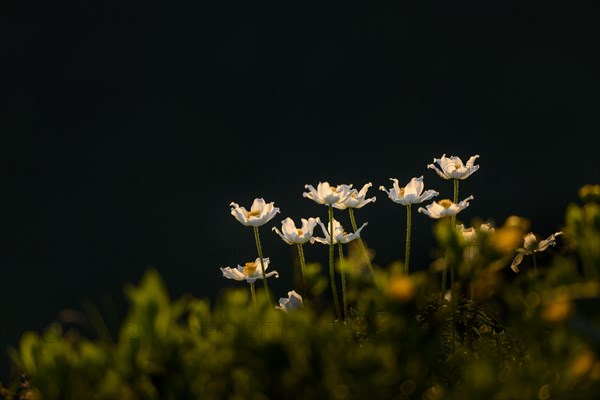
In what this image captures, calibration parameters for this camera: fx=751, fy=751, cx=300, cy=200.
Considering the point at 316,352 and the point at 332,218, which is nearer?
the point at 316,352

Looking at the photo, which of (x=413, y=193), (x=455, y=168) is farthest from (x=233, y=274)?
(x=455, y=168)

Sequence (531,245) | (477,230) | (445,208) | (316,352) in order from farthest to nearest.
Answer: (531,245)
(445,208)
(477,230)
(316,352)

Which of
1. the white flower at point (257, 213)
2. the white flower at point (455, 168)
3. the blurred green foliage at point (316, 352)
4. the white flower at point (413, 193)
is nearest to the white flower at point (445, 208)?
the white flower at point (413, 193)

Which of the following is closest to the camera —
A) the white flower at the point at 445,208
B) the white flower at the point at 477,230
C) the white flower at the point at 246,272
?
the white flower at the point at 477,230

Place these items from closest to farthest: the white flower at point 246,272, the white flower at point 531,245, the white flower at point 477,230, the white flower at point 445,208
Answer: the white flower at point 477,230 < the white flower at point 445,208 < the white flower at point 531,245 < the white flower at point 246,272

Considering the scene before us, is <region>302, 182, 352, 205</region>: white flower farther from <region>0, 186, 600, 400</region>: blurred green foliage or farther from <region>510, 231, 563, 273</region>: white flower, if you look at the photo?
<region>0, 186, 600, 400</region>: blurred green foliage

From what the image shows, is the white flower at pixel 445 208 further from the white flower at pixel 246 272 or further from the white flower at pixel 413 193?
the white flower at pixel 246 272

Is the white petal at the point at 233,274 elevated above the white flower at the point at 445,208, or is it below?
below

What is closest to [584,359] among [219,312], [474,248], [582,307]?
[582,307]

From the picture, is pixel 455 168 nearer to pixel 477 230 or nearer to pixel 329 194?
pixel 329 194
